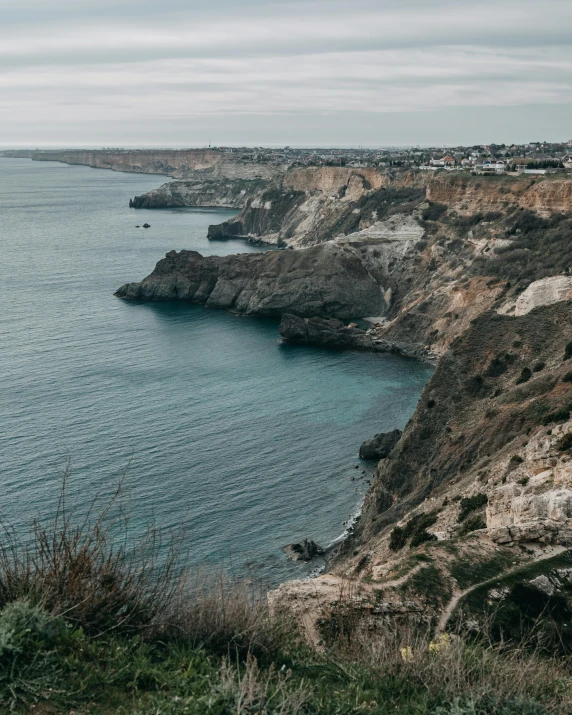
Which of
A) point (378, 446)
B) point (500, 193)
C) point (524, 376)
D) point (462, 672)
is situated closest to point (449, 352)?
point (524, 376)

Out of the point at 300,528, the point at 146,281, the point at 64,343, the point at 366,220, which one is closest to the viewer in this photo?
the point at 300,528

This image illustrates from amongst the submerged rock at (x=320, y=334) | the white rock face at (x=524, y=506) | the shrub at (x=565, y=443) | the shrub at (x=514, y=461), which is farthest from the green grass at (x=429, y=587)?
the submerged rock at (x=320, y=334)

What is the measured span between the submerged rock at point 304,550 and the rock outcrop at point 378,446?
44.9 ft

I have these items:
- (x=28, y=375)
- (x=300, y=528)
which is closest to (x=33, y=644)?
(x=300, y=528)

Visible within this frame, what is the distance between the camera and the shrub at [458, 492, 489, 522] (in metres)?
32.9

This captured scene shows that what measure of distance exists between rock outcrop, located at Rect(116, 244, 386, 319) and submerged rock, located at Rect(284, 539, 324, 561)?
61324mm

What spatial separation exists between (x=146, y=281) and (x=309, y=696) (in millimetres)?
103545

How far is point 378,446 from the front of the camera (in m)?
56.3

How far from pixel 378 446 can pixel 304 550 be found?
594 inches

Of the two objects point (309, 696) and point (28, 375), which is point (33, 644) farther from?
point (28, 375)

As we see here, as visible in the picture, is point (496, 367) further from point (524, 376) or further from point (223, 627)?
point (223, 627)

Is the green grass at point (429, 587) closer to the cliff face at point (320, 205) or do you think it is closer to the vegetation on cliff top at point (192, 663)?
the vegetation on cliff top at point (192, 663)

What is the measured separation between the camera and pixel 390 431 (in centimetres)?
6097

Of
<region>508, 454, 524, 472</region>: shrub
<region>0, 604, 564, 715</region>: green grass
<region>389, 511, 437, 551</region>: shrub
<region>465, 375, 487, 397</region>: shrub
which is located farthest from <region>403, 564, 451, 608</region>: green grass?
<region>465, 375, 487, 397</region>: shrub
